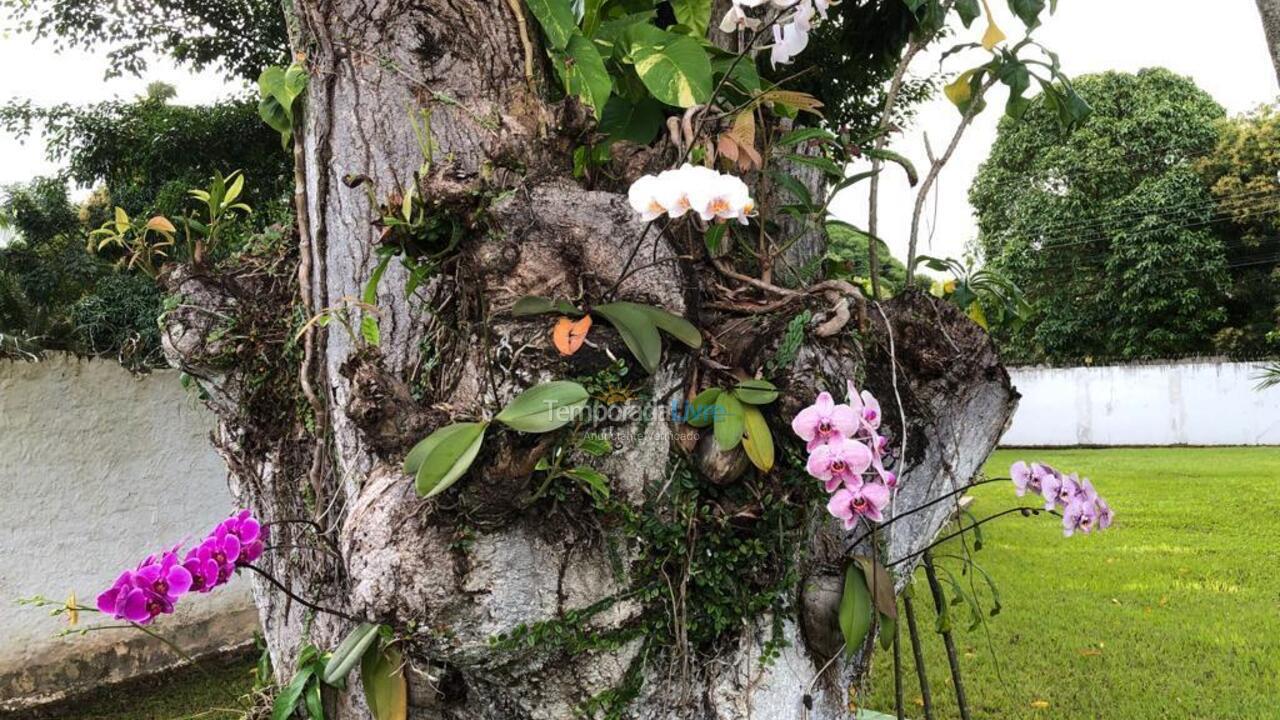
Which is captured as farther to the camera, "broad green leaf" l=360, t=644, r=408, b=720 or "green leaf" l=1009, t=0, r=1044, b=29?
"green leaf" l=1009, t=0, r=1044, b=29

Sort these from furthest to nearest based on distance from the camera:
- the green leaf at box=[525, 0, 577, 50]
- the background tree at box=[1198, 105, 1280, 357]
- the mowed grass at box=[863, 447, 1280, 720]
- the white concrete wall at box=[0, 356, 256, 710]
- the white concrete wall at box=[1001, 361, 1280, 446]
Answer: the background tree at box=[1198, 105, 1280, 357] < the white concrete wall at box=[1001, 361, 1280, 446] < the white concrete wall at box=[0, 356, 256, 710] < the mowed grass at box=[863, 447, 1280, 720] < the green leaf at box=[525, 0, 577, 50]

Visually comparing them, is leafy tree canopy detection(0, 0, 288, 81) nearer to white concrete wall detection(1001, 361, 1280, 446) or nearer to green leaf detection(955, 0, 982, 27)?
green leaf detection(955, 0, 982, 27)

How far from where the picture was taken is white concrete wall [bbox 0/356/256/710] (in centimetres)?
348

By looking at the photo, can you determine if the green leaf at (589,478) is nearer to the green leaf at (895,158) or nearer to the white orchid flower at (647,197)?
the white orchid flower at (647,197)

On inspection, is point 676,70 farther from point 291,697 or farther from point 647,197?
point 291,697

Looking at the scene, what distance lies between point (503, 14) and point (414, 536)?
31.0 inches

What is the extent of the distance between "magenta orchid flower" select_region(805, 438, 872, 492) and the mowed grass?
49.0 inches

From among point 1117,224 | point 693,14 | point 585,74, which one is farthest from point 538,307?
point 1117,224

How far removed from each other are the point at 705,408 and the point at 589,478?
19 cm

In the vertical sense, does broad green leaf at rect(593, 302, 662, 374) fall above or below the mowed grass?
above

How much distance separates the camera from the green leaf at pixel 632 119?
4.48 ft

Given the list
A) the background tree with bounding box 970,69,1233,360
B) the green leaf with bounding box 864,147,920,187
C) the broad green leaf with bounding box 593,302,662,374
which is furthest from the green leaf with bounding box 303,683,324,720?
the background tree with bounding box 970,69,1233,360

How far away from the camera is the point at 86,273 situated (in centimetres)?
586

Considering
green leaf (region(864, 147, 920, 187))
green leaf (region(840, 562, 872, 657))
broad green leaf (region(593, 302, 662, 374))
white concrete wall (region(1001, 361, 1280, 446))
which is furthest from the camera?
white concrete wall (region(1001, 361, 1280, 446))
